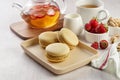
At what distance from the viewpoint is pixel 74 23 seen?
963mm

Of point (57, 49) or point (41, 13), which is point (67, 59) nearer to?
point (57, 49)

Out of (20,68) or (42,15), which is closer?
(20,68)

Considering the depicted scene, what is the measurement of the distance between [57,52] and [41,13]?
0.25 m

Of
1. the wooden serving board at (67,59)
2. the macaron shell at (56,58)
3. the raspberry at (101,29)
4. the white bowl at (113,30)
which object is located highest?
the raspberry at (101,29)

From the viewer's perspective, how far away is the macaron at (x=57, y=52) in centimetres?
80

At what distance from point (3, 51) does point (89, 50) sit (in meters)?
0.28

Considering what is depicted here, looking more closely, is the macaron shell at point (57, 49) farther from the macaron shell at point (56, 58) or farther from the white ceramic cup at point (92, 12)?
the white ceramic cup at point (92, 12)

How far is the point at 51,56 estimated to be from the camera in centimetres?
81

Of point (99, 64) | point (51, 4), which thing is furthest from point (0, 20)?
point (99, 64)

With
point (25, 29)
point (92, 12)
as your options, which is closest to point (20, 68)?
point (25, 29)

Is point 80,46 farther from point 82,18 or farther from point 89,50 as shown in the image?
point 82,18

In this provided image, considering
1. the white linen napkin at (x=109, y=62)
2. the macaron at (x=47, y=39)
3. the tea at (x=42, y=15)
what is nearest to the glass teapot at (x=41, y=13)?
the tea at (x=42, y=15)

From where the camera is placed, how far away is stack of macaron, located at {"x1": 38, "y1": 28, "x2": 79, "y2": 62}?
31.7 inches

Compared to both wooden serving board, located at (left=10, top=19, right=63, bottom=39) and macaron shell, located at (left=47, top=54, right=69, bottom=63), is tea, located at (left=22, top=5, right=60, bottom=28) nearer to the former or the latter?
wooden serving board, located at (left=10, top=19, right=63, bottom=39)
